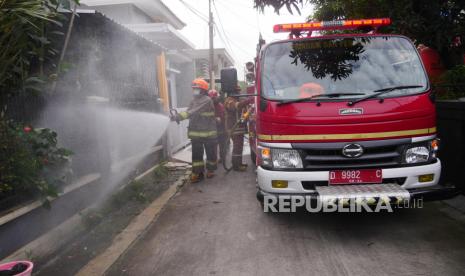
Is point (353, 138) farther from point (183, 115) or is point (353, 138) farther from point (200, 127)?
point (200, 127)

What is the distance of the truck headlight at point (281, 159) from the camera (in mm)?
3832

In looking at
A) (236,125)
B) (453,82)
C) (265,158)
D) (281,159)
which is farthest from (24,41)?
(453,82)

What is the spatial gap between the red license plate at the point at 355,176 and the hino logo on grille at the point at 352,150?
185 millimetres

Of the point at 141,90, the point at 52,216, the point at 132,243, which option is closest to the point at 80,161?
the point at 52,216

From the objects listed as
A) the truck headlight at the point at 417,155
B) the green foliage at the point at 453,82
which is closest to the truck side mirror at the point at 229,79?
the truck headlight at the point at 417,155

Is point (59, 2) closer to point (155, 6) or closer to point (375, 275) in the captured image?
point (375, 275)

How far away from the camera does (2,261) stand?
10.8ft

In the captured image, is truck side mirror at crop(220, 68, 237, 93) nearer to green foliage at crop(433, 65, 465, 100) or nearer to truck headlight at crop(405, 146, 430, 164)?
truck headlight at crop(405, 146, 430, 164)

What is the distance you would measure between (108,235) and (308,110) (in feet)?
9.08

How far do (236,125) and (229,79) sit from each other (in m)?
2.64

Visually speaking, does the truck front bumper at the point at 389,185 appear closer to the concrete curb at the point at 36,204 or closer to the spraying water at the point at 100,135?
the concrete curb at the point at 36,204

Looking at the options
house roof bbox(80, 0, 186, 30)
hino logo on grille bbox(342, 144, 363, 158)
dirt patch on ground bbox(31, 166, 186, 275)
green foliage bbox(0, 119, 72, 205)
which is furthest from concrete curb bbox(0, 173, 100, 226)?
house roof bbox(80, 0, 186, 30)

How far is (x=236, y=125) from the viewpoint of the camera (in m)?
7.48

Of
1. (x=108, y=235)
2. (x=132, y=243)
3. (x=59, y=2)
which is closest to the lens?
(x=59, y=2)
